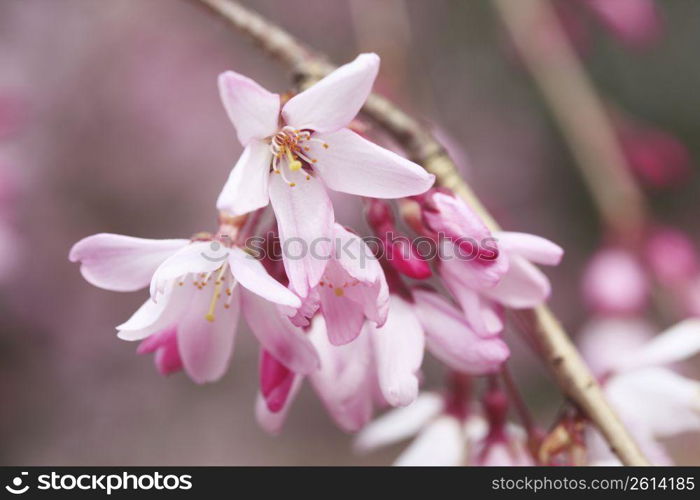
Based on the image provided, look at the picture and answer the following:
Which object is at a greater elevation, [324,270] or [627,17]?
[627,17]

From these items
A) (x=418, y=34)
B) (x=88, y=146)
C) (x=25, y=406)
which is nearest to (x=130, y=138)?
(x=88, y=146)

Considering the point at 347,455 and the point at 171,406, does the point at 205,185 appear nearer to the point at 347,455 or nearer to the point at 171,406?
the point at 171,406

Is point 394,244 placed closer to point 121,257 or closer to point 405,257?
point 405,257

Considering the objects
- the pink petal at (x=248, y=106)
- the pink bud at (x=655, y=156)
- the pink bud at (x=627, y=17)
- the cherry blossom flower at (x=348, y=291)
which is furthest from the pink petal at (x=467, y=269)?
the pink bud at (x=627, y=17)

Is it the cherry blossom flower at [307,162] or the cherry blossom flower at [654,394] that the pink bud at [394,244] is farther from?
the cherry blossom flower at [654,394]

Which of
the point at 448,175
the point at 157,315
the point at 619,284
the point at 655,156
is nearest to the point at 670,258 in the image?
the point at 619,284

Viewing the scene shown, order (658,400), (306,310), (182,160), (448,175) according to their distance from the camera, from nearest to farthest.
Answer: (306,310)
(448,175)
(658,400)
(182,160)

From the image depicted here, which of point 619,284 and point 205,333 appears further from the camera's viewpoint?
point 619,284
